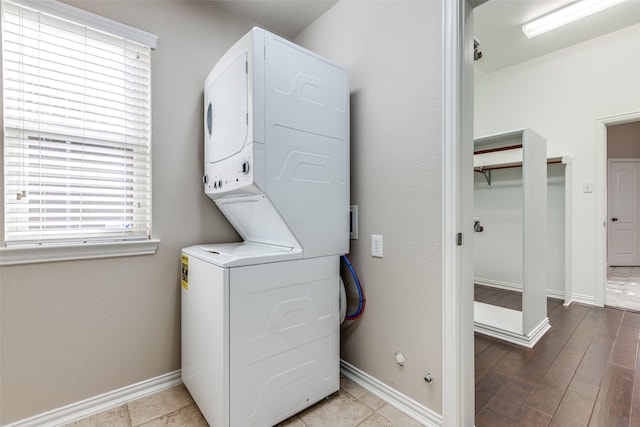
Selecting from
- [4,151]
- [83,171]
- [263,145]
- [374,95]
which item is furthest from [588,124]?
[4,151]

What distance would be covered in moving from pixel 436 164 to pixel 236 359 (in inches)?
52.8

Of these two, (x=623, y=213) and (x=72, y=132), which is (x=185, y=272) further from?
(x=623, y=213)

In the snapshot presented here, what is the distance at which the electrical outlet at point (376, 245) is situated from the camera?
174 cm

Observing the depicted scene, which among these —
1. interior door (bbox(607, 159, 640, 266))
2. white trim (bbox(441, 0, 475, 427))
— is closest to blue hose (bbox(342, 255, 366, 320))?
white trim (bbox(441, 0, 475, 427))

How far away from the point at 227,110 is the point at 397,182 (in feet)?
3.39

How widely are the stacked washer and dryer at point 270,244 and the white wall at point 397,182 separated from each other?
173mm

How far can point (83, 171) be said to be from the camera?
5.17 feet

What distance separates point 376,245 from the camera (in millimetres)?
1761

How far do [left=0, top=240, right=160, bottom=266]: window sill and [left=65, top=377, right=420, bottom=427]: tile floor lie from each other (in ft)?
2.80

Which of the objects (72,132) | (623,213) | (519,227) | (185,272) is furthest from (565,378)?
(623,213)

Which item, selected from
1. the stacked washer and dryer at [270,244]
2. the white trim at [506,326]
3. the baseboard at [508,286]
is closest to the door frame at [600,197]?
the baseboard at [508,286]

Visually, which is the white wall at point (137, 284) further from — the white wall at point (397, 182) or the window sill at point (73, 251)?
the white wall at point (397, 182)

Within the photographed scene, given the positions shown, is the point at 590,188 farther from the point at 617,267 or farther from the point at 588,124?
the point at 617,267

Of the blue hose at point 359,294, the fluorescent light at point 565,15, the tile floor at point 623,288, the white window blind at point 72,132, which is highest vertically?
the fluorescent light at point 565,15
